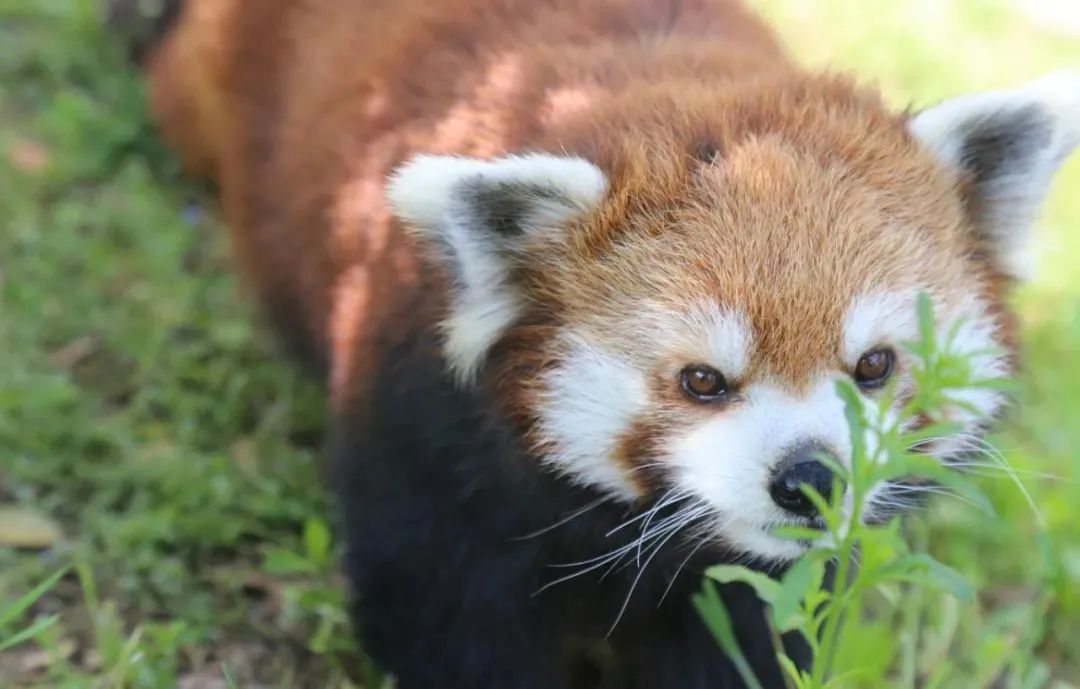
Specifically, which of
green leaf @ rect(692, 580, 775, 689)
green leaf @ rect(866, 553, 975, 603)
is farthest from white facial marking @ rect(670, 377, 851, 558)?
green leaf @ rect(692, 580, 775, 689)

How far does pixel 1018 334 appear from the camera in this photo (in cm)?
233

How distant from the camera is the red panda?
6.61 feet

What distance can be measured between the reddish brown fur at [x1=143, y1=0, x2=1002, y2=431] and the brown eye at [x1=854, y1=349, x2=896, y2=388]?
55 millimetres

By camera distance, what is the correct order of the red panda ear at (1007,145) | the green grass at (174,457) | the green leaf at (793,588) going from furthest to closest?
the green grass at (174,457), the red panda ear at (1007,145), the green leaf at (793,588)

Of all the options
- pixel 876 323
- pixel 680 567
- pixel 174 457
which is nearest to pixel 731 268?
pixel 876 323

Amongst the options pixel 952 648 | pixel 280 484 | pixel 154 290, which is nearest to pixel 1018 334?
pixel 952 648

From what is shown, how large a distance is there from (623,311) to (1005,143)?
73cm

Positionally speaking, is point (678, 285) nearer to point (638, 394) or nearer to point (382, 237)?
point (638, 394)

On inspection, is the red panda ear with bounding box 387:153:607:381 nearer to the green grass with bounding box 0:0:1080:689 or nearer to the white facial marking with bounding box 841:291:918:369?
the white facial marking with bounding box 841:291:918:369

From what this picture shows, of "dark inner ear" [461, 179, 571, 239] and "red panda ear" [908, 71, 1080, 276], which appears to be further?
"red panda ear" [908, 71, 1080, 276]

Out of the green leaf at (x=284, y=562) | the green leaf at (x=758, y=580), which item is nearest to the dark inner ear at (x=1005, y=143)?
the green leaf at (x=758, y=580)

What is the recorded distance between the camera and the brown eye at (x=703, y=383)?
2.02m

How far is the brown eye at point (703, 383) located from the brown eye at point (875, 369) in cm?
22

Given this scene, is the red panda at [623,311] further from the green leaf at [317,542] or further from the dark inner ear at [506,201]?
the green leaf at [317,542]
